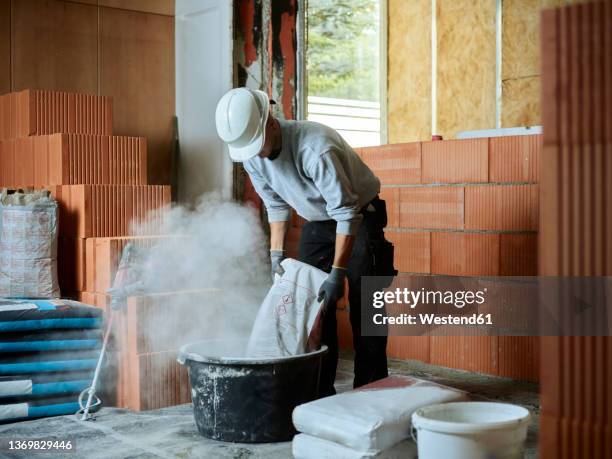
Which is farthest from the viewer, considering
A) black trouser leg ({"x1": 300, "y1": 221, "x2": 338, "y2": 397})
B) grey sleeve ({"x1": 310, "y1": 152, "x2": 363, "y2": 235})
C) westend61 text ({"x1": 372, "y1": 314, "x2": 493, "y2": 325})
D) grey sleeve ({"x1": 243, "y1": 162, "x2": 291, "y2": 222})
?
westend61 text ({"x1": 372, "y1": 314, "x2": 493, "y2": 325})

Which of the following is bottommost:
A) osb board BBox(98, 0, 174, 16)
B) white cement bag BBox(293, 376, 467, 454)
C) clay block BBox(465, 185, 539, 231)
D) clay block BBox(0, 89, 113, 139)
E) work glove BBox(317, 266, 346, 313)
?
white cement bag BBox(293, 376, 467, 454)

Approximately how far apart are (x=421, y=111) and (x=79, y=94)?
3.92 m

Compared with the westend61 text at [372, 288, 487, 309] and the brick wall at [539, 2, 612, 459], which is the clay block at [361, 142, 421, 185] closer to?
the westend61 text at [372, 288, 487, 309]

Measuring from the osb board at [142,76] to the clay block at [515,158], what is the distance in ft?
8.39

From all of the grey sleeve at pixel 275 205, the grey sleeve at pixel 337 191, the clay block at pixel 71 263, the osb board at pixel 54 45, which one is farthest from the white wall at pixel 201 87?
the grey sleeve at pixel 337 191

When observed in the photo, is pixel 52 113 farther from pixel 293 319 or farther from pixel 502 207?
pixel 502 207

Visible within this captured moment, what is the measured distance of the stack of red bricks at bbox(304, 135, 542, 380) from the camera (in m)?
4.31

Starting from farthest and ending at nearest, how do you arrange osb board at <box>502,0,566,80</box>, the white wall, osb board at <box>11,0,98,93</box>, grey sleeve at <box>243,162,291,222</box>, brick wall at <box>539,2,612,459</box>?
osb board at <box>502,0,566,80</box> → the white wall → osb board at <box>11,0,98,93</box> → grey sleeve at <box>243,162,291,222</box> → brick wall at <box>539,2,612,459</box>

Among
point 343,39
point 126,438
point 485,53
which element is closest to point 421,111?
point 485,53

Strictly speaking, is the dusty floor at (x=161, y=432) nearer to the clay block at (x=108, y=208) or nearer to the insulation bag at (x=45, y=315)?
the insulation bag at (x=45, y=315)

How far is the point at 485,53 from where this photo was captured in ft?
23.3

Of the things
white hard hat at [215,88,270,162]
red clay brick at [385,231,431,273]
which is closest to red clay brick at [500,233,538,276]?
red clay brick at [385,231,431,273]

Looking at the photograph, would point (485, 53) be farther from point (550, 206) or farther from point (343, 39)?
point (550, 206)

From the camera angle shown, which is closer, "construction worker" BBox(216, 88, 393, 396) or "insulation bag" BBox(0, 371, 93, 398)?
"construction worker" BBox(216, 88, 393, 396)
